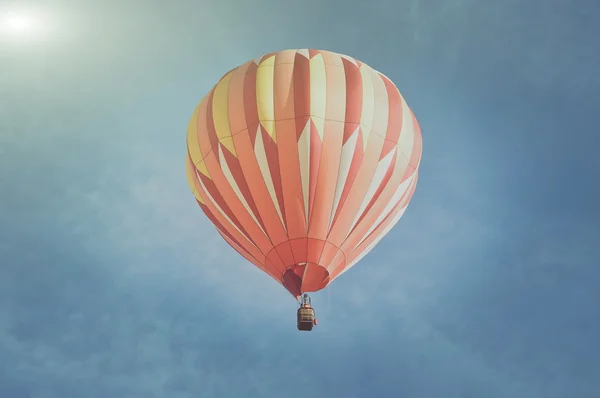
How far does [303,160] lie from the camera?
17.8m

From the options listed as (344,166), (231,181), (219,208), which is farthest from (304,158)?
(219,208)

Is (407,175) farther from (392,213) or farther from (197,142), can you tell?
(197,142)

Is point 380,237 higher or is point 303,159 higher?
point 303,159

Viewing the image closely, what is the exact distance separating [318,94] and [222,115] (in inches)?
106

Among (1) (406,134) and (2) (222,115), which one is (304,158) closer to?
(2) (222,115)

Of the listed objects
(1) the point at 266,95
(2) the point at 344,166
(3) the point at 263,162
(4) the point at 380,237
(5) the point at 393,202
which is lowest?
(4) the point at 380,237

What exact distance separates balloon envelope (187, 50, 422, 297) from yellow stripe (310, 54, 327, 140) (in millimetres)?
26

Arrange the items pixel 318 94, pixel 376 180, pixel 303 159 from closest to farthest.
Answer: pixel 303 159
pixel 318 94
pixel 376 180

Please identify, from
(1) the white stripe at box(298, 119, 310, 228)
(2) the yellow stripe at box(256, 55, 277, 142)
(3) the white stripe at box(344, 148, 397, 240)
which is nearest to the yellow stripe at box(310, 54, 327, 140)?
(1) the white stripe at box(298, 119, 310, 228)

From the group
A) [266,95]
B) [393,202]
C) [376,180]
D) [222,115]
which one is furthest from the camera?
[393,202]

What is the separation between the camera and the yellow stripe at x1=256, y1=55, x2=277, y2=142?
1805cm

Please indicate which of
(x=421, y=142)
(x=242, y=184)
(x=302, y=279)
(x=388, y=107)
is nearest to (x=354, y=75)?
(x=388, y=107)

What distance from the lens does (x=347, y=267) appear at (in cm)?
1906

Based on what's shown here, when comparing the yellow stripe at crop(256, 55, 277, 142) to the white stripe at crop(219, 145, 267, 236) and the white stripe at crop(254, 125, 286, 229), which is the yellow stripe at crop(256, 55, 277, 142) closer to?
the white stripe at crop(254, 125, 286, 229)
